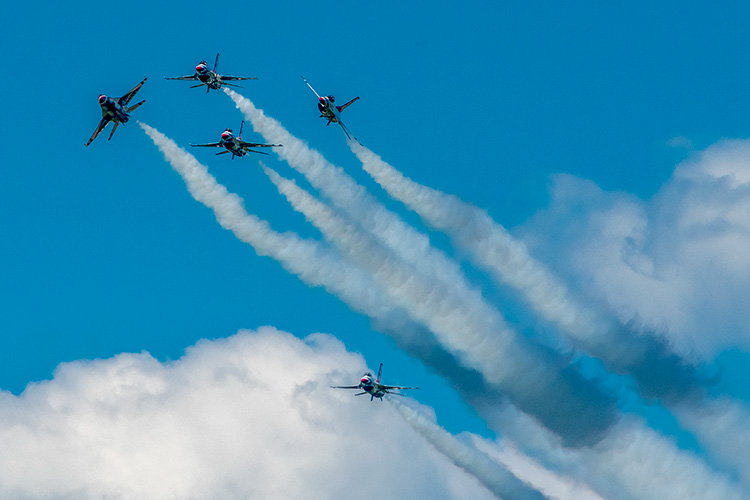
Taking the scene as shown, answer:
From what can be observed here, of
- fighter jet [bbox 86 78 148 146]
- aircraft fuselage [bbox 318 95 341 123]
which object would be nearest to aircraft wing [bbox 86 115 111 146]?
fighter jet [bbox 86 78 148 146]

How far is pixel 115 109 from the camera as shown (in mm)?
134000

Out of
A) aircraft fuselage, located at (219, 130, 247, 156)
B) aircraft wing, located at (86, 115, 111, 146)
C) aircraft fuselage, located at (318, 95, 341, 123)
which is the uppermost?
aircraft fuselage, located at (318, 95, 341, 123)

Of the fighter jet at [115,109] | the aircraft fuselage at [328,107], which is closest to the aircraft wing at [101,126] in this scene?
the fighter jet at [115,109]

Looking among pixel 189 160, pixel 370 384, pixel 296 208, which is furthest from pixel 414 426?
pixel 189 160

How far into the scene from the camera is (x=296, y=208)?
138125 millimetres

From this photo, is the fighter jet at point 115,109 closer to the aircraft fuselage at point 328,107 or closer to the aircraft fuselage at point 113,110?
the aircraft fuselage at point 113,110

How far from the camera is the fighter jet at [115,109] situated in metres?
134

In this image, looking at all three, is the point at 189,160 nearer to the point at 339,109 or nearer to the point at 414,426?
the point at 339,109

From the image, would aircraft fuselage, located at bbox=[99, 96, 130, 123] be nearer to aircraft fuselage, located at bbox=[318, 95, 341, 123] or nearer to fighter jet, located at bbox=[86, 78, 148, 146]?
fighter jet, located at bbox=[86, 78, 148, 146]

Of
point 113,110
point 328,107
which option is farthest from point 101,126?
point 328,107

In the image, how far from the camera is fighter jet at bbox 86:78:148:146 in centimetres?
13350

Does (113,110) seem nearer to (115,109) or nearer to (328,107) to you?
(115,109)

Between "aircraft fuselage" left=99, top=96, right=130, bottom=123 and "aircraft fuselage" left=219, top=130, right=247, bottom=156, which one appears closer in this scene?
"aircraft fuselage" left=99, top=96, right=130, bottom=123

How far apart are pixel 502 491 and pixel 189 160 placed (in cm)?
4548
